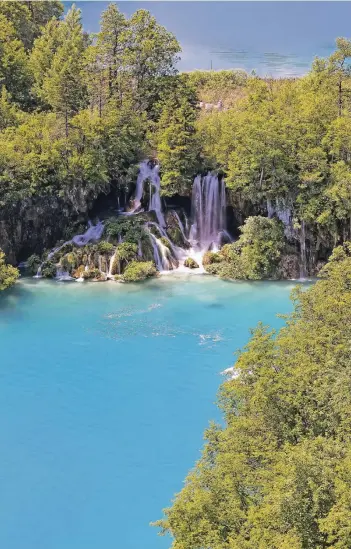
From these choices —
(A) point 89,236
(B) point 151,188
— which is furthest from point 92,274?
(B) point 151,188

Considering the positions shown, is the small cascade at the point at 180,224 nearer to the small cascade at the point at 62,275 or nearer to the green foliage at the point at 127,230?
the green foliage at the point at 127,230

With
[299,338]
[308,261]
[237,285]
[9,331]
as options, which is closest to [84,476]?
[299,338]

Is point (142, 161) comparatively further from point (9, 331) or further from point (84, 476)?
point (84, 476)

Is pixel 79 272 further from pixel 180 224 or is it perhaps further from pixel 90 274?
pixel 180 224

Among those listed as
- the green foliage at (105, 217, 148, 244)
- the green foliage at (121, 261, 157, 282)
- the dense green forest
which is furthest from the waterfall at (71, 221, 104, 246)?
the green foliage at (121, 261, 157, 282)

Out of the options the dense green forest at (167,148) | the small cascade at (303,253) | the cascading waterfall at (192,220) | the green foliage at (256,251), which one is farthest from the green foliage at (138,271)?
the small cascade at (303,253)

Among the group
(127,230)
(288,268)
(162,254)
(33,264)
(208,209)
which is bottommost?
(288,268)
